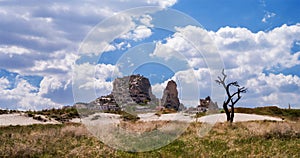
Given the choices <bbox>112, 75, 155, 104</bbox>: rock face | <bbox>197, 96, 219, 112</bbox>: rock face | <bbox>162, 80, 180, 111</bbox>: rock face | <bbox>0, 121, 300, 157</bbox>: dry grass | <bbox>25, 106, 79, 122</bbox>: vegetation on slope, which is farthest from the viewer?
<bbox>25, 106, 79, 122</bbox>: vegetation on slope

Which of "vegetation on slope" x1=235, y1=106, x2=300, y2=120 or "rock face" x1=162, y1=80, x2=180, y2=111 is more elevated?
"vegetation on slope" x1=235, y1=106, x2=300, y2=120

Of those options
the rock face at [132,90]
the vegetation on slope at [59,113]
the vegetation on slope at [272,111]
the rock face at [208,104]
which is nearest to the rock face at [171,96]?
the rock face at [132,90]

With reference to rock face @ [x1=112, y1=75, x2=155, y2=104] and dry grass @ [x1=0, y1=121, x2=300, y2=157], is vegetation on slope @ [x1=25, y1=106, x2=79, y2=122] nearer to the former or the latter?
dry grass @ [x1=0, y1=121, x2=300, y2=157]

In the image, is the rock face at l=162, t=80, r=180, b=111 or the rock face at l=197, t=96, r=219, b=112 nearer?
the rock face at l=162, t=80, r=180, b=111

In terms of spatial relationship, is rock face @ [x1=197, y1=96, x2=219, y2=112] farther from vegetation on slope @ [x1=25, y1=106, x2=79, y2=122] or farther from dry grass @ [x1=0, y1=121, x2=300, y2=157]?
vegetation on slope @ [x1=25, y1=106, x2=79, y2=122]

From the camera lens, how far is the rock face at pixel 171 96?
54.6 ft

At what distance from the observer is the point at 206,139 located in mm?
18094

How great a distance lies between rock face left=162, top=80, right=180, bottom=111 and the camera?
54.6ft

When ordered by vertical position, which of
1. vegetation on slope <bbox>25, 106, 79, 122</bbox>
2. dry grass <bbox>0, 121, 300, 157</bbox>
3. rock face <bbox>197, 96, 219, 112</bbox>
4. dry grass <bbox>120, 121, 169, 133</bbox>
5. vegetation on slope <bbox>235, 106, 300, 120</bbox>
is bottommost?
dry grass <bbox>0, 121, 300, 157</bbox>

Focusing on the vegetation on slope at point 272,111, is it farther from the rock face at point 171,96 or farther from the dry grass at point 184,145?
the rock face at point 171,96

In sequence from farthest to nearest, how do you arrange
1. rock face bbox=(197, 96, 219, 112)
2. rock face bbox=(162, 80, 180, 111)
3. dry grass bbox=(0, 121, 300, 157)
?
rock face bbox=(197, 96, 219, 112) < rock face bbox=(162, 80, 180, 111) < dry grass bbox=(0, 121, 300, 157)

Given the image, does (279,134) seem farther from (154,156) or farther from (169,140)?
(154,156)

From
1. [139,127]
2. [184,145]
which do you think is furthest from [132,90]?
[184,145]

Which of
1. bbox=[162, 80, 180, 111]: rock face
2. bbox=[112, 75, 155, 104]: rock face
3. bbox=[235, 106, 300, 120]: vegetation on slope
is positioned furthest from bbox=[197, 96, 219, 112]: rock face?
bbox=[235, 106, 300, 120]: vegetation on slope
